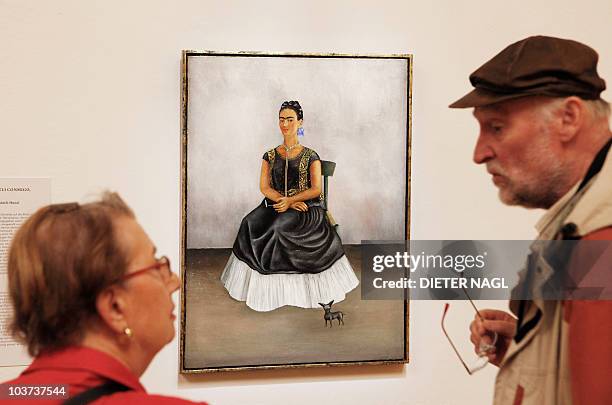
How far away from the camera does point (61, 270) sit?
50.0 inches

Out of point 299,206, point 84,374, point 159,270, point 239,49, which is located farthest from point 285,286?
point 84,374

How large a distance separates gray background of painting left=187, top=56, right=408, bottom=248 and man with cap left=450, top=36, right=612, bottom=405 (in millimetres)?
1276

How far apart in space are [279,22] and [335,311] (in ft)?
3.35

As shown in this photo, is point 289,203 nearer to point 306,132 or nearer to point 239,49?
point 306,132

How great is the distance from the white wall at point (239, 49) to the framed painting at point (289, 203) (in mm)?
61

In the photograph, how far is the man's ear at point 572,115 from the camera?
4.48 feet

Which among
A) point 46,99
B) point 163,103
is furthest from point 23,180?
point 163,103

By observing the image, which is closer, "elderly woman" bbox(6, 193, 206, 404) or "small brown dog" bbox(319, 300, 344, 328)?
"elderly woman" bbox(6, 193, 206, 404)

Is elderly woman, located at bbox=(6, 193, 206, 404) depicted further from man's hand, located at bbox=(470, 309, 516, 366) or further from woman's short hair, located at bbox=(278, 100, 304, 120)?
woman's short hair, located at bbox=(278, 100, 304, 120)

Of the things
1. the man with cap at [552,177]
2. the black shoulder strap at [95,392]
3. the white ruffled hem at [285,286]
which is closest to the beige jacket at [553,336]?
the man with cap at [552,177]

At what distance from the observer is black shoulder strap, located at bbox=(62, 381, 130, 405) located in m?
1.21

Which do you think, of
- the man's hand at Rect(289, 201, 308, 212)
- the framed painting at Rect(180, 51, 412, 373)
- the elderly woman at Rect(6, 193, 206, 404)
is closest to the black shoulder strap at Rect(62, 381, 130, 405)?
the elderly woman at Rect(6, 193, 206, 404)

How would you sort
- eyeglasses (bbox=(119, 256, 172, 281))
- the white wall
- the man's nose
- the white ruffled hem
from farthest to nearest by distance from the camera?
the white ruffled hem, the white wall, the man's nose, eyeglasses (bbox=(119, 256, 172, 281))

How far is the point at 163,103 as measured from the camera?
103 inches
